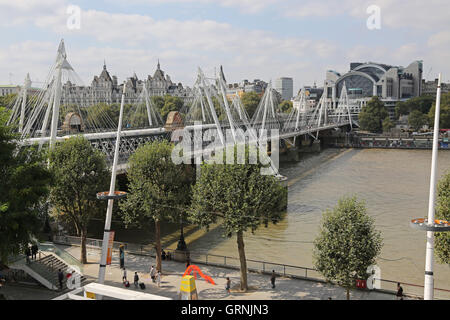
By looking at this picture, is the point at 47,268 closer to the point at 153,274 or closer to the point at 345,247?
the point at 153,274

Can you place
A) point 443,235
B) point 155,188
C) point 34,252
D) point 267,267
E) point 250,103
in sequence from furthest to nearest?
point 250,103
point 267,267
point 155,188
point 34,252
point 443,235

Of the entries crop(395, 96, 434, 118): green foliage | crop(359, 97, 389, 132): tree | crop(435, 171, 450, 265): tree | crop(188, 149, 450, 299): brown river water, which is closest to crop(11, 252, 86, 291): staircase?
crop(188, 149, 450, 299): brown river water

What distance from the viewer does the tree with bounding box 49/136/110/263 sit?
51.5ft

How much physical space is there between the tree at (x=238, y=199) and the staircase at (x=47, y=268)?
14.2ft

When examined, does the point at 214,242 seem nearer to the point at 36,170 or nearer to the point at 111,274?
the point at 111,274

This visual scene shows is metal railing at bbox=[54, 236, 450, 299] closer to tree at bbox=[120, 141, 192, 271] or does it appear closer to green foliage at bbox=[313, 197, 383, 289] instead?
green foliage at bbox=[313, 197, 383, 289]

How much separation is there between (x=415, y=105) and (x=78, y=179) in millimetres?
96543

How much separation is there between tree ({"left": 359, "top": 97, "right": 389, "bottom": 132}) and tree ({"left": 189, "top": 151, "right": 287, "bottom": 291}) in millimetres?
74799

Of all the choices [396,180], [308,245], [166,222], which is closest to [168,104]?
[396,180]

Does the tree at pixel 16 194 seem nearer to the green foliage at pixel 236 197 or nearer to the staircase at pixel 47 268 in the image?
the staircase at pixel 47 268

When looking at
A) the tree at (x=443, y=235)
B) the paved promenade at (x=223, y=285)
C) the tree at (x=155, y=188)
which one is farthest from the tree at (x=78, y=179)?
the tree at (x=443, y=235)

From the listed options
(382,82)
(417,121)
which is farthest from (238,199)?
(382,82)

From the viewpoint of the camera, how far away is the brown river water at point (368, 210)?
17.5 metres

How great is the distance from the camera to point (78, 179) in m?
15.9
